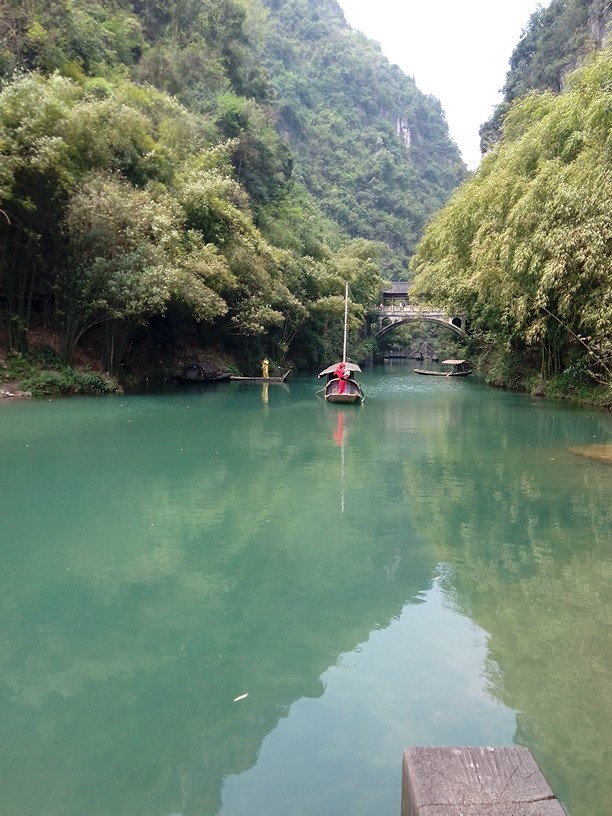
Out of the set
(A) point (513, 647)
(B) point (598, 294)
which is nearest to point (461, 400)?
(B) point (598, 294)

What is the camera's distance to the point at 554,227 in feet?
39.1

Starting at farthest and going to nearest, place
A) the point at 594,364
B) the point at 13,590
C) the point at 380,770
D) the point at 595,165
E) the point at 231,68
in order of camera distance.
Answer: the point at 231,68 < the point at 594,364 < the point at 595,165 < the point at 13,590 < the point at 380,770


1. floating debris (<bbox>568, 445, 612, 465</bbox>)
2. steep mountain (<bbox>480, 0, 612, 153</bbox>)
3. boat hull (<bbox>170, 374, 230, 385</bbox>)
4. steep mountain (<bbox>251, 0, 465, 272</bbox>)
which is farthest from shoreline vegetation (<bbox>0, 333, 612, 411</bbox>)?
steep mountain (<bbox>251, 0, 465, 272</bbox>)

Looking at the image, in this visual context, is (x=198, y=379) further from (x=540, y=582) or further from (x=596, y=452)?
(x=540, y=582)

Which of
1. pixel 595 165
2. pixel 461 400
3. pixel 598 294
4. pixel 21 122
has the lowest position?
pixel 461 400

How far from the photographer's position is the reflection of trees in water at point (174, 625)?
92.1 inches

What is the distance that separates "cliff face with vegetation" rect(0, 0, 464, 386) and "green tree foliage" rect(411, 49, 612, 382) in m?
7.34

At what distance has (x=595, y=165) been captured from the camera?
37.3 feet

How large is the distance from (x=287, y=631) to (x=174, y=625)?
637 mm

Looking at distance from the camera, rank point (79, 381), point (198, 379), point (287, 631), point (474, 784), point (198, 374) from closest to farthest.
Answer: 1. point (474, 784)
2. point (287, 631)
3. point (79, 381)
4. point (198, 379)
5. point (198, 374)

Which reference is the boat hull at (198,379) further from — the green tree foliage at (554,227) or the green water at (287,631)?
the green water at (287,631)

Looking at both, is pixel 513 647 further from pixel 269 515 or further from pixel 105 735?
pixel 269 515

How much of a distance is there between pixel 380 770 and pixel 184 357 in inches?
827

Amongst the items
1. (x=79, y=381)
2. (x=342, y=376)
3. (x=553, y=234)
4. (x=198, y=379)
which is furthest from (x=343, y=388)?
(x=198, y=379)
